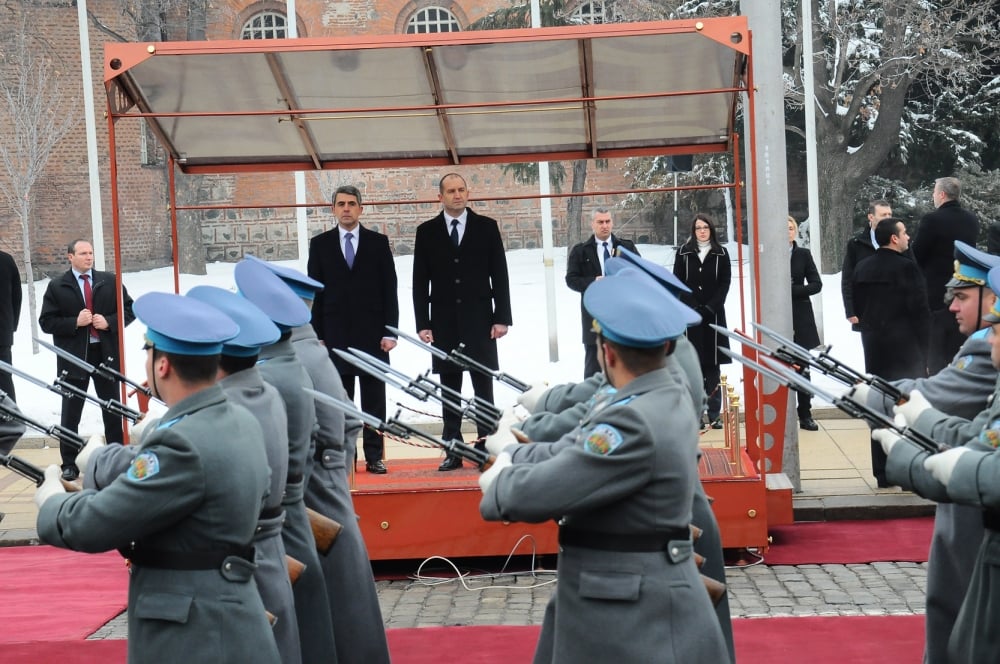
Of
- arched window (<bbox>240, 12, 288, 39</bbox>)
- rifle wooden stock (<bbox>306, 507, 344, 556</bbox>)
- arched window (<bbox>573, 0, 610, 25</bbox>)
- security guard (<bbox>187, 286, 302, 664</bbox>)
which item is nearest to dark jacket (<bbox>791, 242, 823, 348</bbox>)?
rifle wooden stock (<bbox>306, 507, 344, 556</bbox>)

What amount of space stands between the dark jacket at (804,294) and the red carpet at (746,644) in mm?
4877

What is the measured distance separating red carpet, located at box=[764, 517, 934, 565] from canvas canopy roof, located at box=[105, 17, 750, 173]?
8.21ft

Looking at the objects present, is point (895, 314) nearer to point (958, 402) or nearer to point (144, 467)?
point (958, 402)

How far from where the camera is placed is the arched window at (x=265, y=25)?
27047mm

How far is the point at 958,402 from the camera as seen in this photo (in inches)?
207

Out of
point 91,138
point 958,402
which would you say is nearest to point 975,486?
point 958,402

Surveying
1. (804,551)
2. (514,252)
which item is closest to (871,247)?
(804,551)

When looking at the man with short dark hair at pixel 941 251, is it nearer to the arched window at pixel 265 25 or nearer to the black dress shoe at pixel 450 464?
the black dress shoe at pixel 450 464

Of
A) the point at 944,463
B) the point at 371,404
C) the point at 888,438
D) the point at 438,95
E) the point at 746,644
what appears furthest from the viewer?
the point at 371,404

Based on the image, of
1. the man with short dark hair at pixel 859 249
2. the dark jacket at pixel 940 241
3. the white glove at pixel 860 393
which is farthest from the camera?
the man with short dark hair at pixel 859 249

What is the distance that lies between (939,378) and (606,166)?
2160 centimetres

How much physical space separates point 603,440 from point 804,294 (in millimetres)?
7945

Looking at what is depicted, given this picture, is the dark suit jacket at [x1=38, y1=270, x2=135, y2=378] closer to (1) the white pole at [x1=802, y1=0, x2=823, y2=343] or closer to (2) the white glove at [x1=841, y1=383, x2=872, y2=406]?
(2) the white glove at [x1=841, y1=383, x2=872, y2=406]

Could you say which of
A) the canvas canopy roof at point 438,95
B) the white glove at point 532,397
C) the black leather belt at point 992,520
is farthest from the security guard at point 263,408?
the canvas canopy roof at point 438,95
